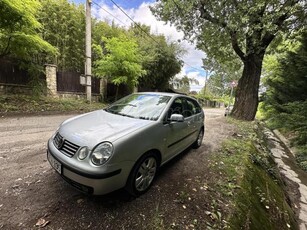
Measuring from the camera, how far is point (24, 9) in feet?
23.8

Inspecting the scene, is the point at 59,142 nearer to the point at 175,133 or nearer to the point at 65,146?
the point at 65,146

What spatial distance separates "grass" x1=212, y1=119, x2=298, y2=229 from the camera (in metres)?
2.66

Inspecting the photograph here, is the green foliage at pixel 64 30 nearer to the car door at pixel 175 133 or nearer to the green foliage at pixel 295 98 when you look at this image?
the car door at pixel 175 133

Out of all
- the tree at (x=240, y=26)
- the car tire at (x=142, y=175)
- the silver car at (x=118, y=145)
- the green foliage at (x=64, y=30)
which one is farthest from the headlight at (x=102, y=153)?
the green foliage at (x=64, y=30)

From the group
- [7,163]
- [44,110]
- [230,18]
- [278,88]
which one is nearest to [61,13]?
[44,110]

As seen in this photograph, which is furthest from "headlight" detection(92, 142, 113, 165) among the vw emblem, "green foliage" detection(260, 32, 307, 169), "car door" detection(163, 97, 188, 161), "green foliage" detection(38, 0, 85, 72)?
"green foliage" detection(38, 0, 85, 72)

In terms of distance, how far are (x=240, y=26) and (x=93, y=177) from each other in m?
8.74

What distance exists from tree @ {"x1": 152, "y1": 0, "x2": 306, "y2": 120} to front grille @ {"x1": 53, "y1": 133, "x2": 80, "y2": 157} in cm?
782

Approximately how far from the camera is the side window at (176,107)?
A: 133 inches

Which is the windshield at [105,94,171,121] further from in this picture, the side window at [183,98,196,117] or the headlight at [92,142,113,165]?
the headlight at [92,142,113,165]

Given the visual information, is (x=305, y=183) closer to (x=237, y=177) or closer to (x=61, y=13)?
(x=237, y=177)

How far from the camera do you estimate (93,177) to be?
2053 mm

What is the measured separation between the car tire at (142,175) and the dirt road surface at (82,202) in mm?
127

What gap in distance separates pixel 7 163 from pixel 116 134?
2.32 metres
